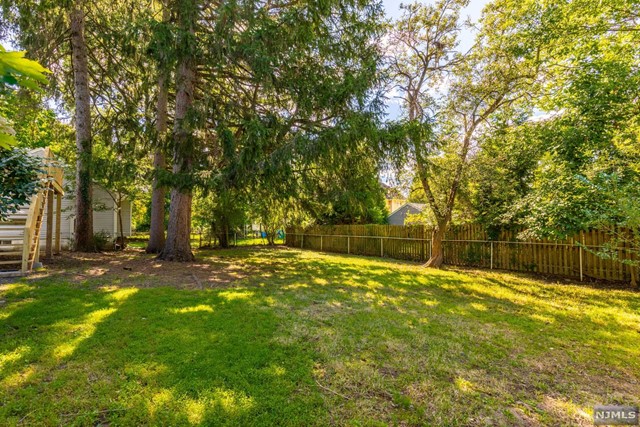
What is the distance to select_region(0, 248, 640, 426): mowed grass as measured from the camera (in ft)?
7.70

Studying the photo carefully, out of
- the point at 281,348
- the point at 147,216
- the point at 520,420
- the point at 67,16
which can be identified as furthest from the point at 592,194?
the point at 147,216

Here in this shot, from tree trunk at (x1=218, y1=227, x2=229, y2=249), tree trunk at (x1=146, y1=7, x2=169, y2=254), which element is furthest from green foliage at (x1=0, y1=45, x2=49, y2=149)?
tree trunk at (x1=218, y1=227, x2=229, y2=249)

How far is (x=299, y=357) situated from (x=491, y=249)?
9410 mm

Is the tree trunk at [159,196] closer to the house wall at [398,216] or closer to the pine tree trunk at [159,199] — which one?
the pine tree trunk at [159,199]

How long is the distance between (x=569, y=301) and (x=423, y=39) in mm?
8530

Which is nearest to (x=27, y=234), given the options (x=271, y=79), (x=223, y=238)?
(x=271, y=79)

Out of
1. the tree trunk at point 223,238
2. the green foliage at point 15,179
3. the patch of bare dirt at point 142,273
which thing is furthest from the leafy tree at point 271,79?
the tree trunk at point 223,238

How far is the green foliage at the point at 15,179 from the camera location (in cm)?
474

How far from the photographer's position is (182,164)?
8289 mm

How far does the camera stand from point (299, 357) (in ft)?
10.4

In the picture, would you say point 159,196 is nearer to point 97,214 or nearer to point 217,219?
point 217,219

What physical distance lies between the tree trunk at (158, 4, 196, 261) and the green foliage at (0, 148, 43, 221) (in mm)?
2806

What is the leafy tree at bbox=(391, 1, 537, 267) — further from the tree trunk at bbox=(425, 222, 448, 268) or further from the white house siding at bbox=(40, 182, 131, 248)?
the white house siding at bbox=(40, 182, 131, 248)

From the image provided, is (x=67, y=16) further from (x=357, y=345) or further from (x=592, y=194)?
(x=592, y=194)
